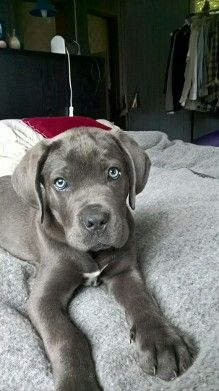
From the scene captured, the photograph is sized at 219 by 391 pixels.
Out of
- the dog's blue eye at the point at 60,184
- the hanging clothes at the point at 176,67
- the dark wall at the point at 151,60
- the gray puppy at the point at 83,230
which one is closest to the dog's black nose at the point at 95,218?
the gray puppy at the point at 83,230

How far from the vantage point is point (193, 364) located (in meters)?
0.94

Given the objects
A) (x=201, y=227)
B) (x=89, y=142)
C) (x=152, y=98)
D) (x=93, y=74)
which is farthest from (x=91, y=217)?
(x=152, y=98)

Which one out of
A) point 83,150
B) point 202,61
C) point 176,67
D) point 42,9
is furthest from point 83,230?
point 176,67

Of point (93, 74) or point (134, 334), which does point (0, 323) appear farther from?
point (93, 74)

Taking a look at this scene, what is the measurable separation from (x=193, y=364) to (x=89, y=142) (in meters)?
0.72

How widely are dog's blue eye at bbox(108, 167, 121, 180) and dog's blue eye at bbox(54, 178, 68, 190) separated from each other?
14 centimetres

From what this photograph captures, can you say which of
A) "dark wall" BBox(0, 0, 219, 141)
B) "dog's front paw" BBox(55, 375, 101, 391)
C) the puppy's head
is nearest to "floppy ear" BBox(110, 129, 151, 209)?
the puppy's head

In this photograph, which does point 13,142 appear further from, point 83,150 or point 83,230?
point 83,230

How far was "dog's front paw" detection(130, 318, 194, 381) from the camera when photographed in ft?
3.08

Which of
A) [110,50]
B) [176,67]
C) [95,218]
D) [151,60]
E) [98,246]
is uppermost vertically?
[110,50]

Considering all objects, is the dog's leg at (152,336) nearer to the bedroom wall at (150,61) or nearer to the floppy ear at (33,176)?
the floppy ear at (33,176)

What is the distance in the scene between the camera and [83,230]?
121cm

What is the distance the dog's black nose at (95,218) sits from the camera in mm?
1184

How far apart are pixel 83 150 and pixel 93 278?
16.6 inches
